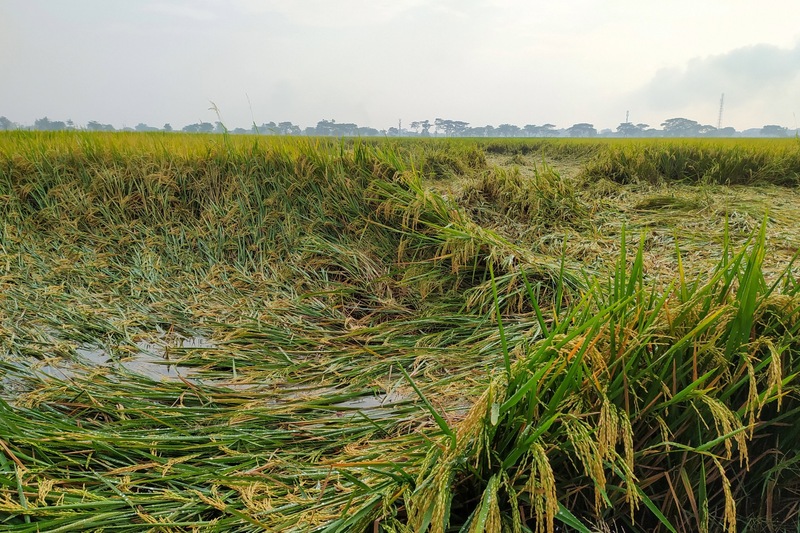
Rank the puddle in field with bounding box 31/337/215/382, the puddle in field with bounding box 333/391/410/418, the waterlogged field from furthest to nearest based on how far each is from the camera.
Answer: the puddle in field with bounding box 31/337/215/382
the puddle in field with bounding box 333/391/410/418
the waterlogged field

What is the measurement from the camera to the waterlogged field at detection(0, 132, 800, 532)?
95 centimetres

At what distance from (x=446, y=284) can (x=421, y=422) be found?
1.21 m

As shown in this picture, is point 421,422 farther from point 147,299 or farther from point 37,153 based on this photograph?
point 37,153

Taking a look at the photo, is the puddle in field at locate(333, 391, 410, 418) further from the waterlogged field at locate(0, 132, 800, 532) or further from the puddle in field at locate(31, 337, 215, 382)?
the puddle in field at locate(31, 337, 215, 382)

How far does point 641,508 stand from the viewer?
41.6 inches

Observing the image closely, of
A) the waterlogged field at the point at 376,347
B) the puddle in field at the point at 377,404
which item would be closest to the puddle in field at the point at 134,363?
the waterlogged field at the point at 376,347

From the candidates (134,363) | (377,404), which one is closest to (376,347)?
(377,404)

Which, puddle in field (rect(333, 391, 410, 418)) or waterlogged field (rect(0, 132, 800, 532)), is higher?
waterlogged field (rect(0, 132, 800, 532))

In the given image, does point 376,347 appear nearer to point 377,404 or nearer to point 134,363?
point 377,404

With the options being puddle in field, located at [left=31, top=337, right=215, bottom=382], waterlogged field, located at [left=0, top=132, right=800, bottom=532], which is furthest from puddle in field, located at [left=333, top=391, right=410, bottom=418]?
puddle in field, located at [left=31, top=337, right=215, bottom=382]

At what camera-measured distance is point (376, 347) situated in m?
2.12

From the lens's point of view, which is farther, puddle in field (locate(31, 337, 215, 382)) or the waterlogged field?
puddle in field (locate(31, 337, 215, 382))

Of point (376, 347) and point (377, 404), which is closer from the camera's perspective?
point (377, 404)

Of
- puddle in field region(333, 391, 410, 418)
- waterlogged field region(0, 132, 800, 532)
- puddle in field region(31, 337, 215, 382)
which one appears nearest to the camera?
waterlogged field region(0, 132, 800, 532)
